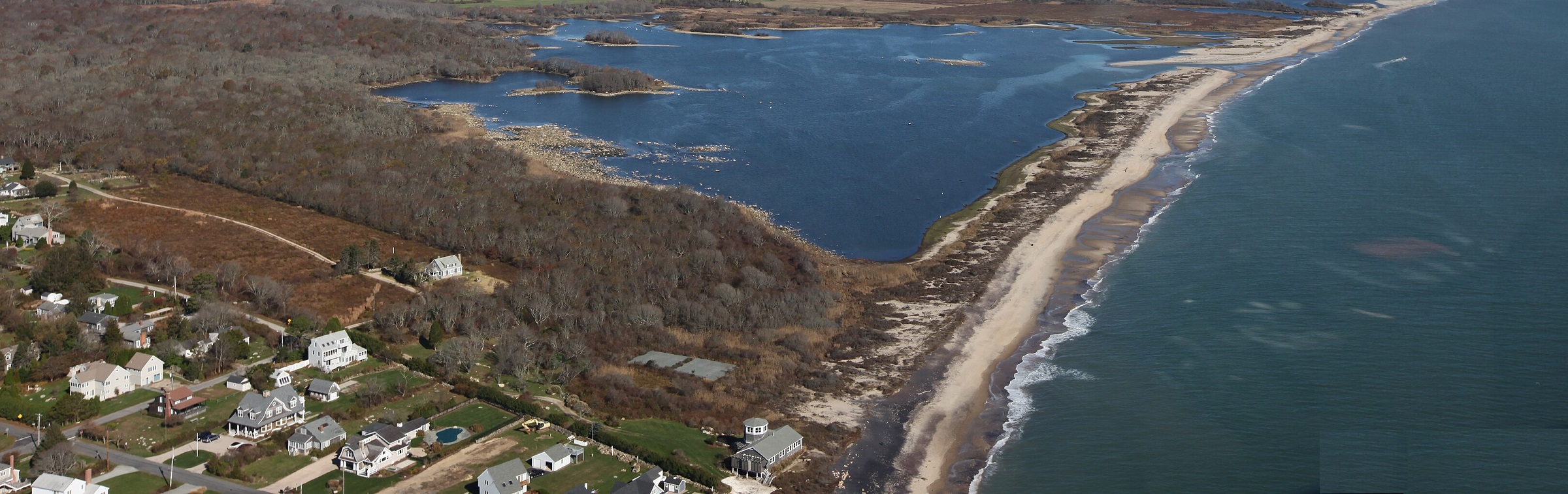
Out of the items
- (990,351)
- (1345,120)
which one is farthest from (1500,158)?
(990,351)

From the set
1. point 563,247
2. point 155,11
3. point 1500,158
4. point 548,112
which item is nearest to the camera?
point 563,247

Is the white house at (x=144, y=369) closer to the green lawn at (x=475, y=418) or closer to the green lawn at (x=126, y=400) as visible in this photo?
the green lawn at (x=126, y=400)

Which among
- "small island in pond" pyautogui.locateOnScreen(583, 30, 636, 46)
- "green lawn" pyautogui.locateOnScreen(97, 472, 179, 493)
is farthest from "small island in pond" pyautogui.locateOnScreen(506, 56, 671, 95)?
"green lawn" pyautogui.locateOnScreen(97, 472, 179, 493)

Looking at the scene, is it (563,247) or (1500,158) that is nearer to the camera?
(563,247)

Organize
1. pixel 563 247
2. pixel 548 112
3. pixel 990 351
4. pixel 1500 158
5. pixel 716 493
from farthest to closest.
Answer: pixel 548 112, pixel 1500 158, pixel 563 247, pixel 990 351, pixel 716 493

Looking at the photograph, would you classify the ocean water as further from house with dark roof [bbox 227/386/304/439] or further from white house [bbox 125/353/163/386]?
white house [bbox 125/353/163/386]

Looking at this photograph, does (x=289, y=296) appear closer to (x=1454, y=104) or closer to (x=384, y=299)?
(x=384, y=299)
